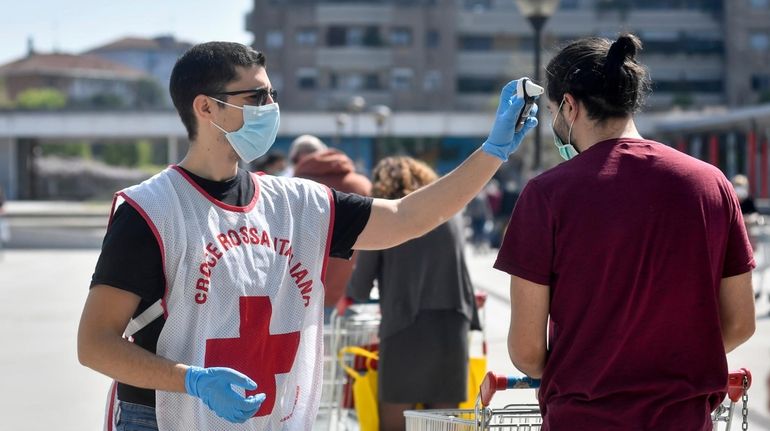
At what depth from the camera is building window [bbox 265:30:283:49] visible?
88.9 meters

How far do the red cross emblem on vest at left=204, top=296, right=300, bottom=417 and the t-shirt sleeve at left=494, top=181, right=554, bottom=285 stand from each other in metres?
0.66

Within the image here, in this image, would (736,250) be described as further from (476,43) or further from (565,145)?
(476,43)

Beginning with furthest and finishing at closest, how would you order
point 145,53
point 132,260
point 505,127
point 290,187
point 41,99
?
point 145,53
point 41,99
point 505,127
point 290,187
point 132,260

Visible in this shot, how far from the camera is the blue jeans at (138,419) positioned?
312 centimetres

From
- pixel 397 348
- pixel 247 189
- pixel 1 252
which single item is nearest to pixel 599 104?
pixel 247 189

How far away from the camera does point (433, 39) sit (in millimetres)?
89375

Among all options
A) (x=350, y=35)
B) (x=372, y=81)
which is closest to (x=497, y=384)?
(x=372, y=81)

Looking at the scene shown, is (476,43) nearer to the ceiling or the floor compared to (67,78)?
nearer to the ceiling

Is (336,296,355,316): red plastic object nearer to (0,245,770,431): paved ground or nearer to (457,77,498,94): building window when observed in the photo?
(0,245,770,431): paved ground

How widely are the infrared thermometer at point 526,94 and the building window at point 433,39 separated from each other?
86.5m

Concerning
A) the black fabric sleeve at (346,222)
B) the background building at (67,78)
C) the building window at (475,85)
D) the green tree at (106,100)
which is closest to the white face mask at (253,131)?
the black fabric sleeve at (346,222)

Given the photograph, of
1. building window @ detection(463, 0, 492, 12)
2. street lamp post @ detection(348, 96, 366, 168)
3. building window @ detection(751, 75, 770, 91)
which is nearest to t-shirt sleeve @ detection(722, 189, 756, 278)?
street lamp post @ detection(348, 96, 366, 168)

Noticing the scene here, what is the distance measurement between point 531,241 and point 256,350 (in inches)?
31.6

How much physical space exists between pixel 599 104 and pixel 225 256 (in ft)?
3.52
